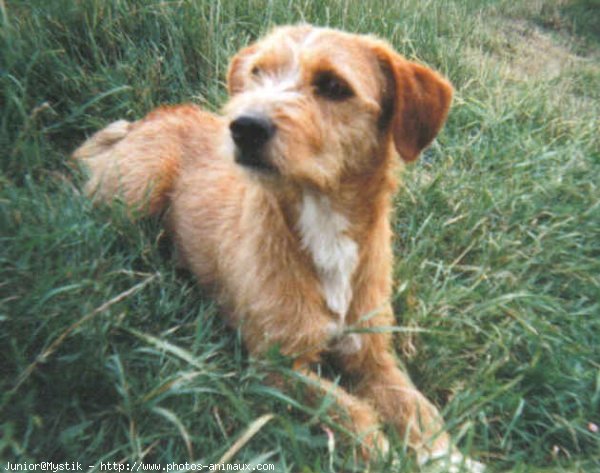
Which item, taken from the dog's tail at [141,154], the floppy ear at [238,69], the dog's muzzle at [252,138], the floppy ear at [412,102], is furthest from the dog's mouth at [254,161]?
the dog's tail at [141,154]

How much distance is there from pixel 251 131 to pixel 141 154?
1626 millimetres

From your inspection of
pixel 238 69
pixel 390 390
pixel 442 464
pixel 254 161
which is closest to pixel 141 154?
pixel 238 69

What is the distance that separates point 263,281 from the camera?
2.92m

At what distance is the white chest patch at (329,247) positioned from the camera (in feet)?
9.39

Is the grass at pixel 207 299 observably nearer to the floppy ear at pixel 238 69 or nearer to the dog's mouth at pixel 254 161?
the dog's mouth at pixel 254 161

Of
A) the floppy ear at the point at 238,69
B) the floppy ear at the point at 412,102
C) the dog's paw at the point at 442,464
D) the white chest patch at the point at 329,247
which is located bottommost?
the dog's paw at the point at 442,464

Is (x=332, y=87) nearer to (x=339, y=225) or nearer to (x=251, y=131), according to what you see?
(x=251, y=131)

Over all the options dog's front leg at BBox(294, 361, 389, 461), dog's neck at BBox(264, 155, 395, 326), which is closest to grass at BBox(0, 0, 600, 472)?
dog's front leg at BBox(294, 361, 389, 461)

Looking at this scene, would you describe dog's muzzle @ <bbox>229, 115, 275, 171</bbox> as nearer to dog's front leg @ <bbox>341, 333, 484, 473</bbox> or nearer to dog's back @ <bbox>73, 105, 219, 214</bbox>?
dog's front leg @ <bbox>341, 333, 484, 473</bbox>

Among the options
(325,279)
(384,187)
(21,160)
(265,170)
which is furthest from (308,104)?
(21,160)

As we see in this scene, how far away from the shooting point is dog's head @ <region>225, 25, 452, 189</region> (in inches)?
99.1

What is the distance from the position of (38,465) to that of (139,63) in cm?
314

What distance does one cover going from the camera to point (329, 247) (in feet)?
9.47

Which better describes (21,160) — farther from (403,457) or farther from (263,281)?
(403,457)
